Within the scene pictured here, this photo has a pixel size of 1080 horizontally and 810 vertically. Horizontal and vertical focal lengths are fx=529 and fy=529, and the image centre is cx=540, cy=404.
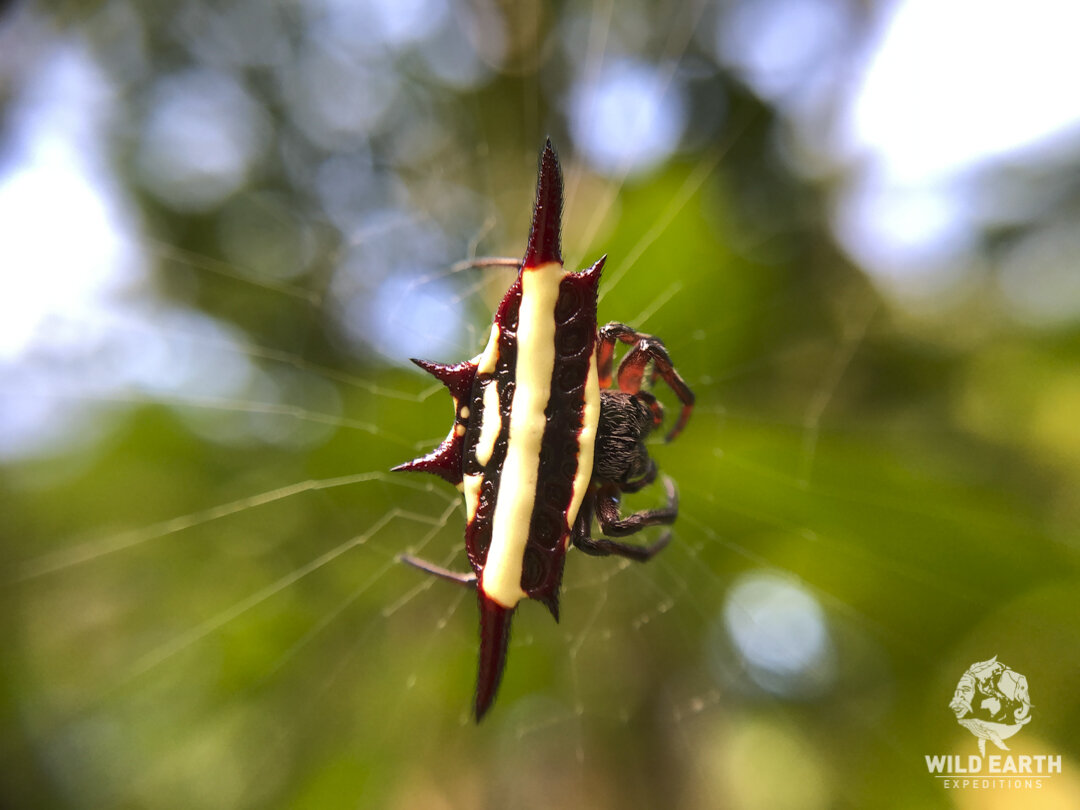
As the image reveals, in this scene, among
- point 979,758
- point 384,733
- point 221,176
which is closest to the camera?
point 979,758

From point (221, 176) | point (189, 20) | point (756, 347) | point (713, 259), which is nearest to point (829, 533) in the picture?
point (756, 347)

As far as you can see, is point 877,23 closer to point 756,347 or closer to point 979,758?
point 756,347

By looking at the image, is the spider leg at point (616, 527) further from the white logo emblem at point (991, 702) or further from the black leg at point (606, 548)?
the white logo emblem at point (991, 702)

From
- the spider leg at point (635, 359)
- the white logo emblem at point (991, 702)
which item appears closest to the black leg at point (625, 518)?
the spider leg at point (635, 359)

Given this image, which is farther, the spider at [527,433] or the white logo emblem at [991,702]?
the white logo emblem at [991,702]

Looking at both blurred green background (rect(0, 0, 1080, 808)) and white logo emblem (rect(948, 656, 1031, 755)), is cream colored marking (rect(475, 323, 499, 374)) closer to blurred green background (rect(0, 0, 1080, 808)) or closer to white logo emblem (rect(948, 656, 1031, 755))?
blurred green background (rect(0, 0, 1080, 808))

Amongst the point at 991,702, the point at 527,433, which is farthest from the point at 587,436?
→ the point at 991,702

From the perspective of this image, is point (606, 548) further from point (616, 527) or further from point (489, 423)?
point (489, 423)
